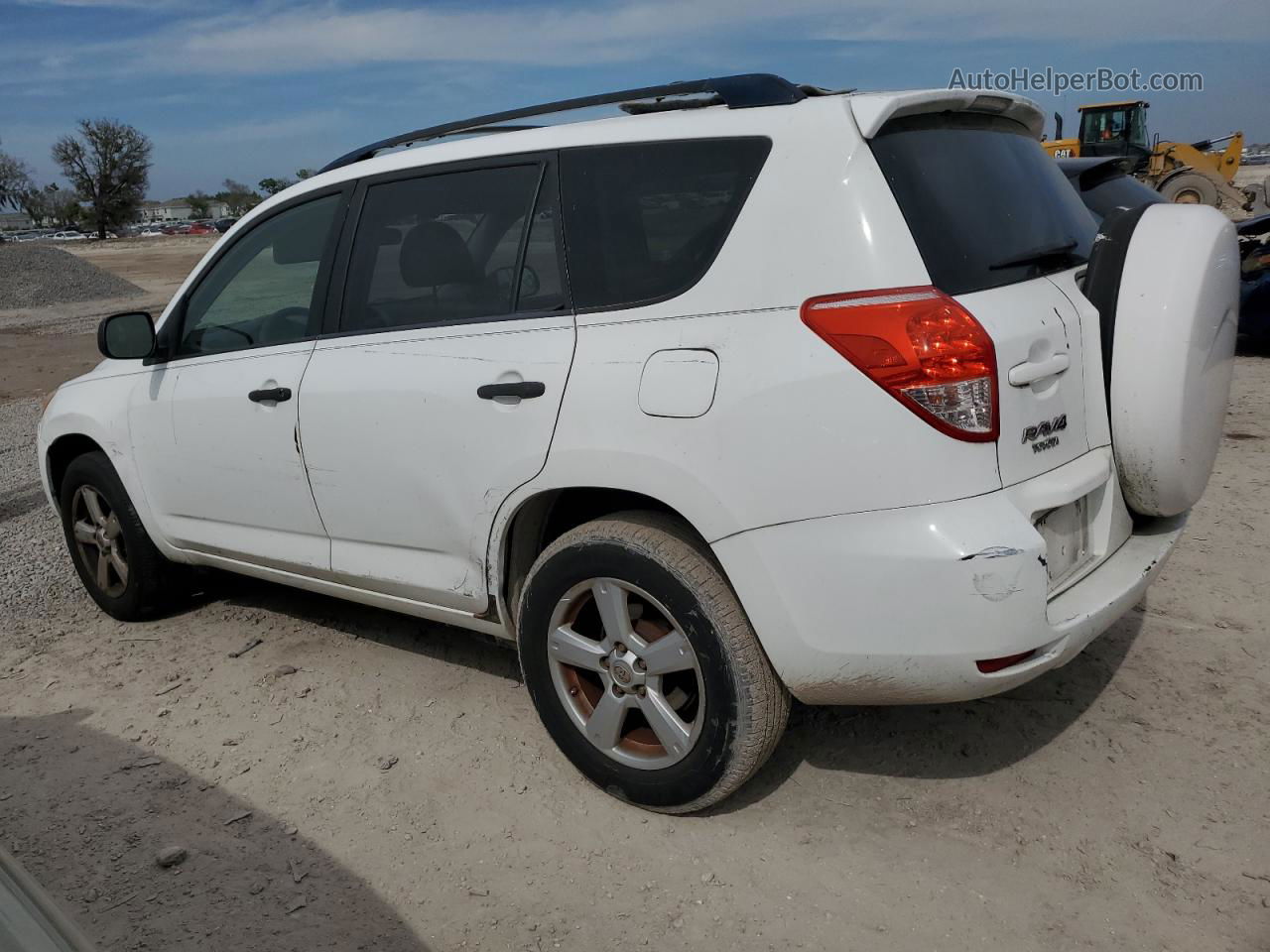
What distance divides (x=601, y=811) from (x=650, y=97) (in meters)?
2.13

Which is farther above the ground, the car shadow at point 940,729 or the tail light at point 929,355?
the tail light at point 929,355

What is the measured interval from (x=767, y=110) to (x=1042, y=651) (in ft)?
5.03

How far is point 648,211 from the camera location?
2941mm

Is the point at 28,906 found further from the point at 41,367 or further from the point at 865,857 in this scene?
the point at 41,367

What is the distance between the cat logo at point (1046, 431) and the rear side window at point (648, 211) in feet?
2.97

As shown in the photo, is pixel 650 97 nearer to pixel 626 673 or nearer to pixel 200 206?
pixel 626 673

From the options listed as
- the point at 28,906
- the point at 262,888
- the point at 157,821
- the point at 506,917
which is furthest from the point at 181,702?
the point at 28,906

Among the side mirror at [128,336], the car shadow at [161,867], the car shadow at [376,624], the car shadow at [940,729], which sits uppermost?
the side mirror at [128,336]

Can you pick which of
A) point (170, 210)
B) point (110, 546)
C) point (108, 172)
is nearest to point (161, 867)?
point (110, 546)

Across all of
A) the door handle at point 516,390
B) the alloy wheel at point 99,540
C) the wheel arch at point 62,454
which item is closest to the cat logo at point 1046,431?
the door handle at point 516,390

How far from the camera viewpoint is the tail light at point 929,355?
2.43 meters

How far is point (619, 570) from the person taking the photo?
288 centimetres

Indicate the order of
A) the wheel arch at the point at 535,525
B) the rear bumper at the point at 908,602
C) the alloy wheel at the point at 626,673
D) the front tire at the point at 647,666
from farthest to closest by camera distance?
1. the wheel arch at the point at 535,525
2. the alloy wheel at the point at 626,673
3. the front tire at the point at 647,666
4. the rear bumper at the point at 908,602

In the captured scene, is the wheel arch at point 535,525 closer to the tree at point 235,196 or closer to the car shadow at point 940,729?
the car shadow at point 940,729
